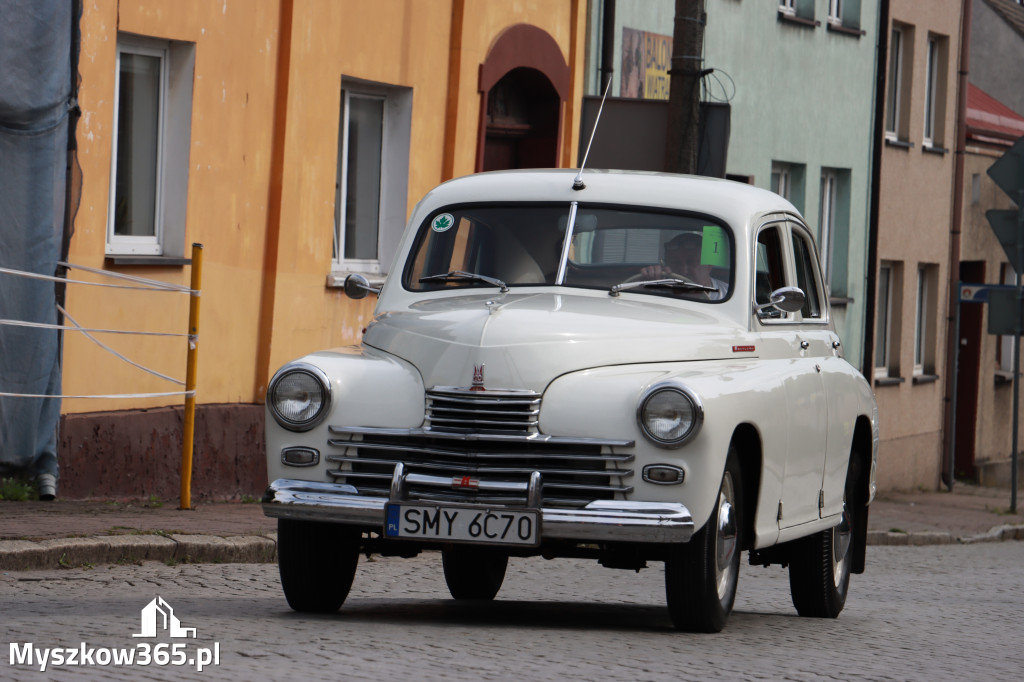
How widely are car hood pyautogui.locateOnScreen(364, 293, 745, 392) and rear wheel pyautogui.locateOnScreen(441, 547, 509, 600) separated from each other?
1.71m

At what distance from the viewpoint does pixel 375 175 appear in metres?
17.6

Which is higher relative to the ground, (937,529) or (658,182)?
(658,182)

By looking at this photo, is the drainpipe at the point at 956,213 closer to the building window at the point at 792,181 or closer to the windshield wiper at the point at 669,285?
the building window at the point at 792,181

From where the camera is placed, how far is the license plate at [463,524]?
7.46m

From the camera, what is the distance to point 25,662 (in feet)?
21.7

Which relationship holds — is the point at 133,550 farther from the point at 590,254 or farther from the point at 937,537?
the point at 937,537

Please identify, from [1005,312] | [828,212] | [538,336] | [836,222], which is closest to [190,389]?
[538,336]

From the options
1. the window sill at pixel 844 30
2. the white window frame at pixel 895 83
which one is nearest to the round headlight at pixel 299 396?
the window sill at pixel 844 30

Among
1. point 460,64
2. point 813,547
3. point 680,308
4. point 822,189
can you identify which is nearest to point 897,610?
point 813,547

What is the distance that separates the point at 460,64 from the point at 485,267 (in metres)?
9.39

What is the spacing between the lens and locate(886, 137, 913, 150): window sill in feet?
94.6

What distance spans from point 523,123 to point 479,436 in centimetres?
1300

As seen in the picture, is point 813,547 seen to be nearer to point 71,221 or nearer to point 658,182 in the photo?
point 658,182

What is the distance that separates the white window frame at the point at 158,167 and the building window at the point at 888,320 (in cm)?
1700
